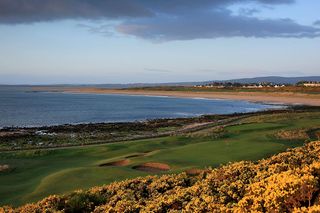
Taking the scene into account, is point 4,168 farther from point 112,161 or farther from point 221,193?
point 221,193

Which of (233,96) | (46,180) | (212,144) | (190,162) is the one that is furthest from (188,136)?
(233,96)

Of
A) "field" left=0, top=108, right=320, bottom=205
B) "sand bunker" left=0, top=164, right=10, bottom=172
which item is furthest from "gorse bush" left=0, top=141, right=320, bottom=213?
"sand bunker" left=0, top=164, right=10, bottom=172

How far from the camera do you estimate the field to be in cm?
1677

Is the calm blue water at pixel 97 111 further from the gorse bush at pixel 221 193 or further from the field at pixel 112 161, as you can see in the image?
the gorse bush at pixel 221 193

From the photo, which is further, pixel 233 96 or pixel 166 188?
pixel 233 96

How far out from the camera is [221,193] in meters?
8.44

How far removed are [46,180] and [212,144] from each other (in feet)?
37.3

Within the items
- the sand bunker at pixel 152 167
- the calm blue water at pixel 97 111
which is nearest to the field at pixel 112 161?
the sand bunker at pixel 152 167

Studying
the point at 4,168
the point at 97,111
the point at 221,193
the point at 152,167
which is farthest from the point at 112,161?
the point at 97,111

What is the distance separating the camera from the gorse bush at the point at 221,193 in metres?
6.55

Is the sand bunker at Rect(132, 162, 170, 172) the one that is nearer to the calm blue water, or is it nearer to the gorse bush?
the gorse bush

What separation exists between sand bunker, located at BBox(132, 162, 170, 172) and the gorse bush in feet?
28.3

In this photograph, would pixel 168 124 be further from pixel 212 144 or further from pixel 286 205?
pixel 286 205

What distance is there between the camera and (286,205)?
647 cm
